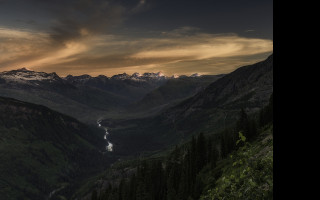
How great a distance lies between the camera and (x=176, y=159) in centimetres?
15675

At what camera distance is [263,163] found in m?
10.1

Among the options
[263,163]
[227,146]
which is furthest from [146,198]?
[263,163]
